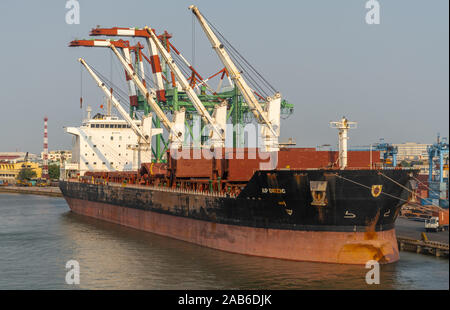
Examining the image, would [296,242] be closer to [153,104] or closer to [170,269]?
[170,269]

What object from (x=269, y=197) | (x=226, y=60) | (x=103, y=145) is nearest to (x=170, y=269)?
(x=269, y=197)

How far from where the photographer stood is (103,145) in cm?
6116

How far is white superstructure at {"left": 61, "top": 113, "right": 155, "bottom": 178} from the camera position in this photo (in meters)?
60.7

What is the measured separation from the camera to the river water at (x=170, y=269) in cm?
2328

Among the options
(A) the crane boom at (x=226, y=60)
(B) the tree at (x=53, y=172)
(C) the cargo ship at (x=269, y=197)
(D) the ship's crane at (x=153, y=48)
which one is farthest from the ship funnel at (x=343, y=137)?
(B) the tree at (x=53, y=172)

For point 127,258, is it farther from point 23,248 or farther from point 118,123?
point 118,123

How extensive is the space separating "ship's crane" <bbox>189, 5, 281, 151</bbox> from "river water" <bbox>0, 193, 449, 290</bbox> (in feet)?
31.8

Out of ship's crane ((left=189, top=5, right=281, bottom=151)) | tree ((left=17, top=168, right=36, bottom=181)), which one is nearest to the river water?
ship's crane ((left=189, top=5, right=281, bottom=151))

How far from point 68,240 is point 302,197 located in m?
18.3

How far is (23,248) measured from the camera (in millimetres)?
33375

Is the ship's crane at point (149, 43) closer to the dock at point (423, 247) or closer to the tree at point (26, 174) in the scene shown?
the dock at point (423, 247)

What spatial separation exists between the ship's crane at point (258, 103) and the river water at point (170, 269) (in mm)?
9705

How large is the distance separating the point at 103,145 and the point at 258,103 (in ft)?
92.0
